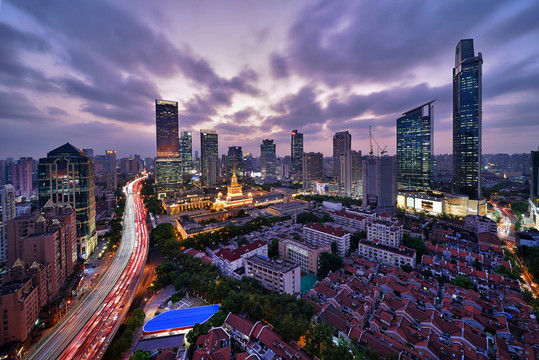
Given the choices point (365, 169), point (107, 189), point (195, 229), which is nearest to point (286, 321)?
point (195, 229)

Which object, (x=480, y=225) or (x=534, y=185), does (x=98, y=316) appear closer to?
(x=480, y=225)

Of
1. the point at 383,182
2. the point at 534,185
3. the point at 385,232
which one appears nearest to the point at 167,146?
the point at 383,182

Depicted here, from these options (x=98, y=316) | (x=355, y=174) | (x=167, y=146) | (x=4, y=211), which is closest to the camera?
(x=98, y=316)

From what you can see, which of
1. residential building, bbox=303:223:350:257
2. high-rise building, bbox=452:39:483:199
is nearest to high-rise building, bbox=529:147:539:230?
high-rise building, bbox=452:39:483:199

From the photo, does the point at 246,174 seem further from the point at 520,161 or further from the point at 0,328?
the point at 520,161

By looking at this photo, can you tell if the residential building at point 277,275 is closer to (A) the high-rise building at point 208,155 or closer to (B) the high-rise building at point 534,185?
(B) the high-rise building at point 534,185

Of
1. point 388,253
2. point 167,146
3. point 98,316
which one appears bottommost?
point 98,316
